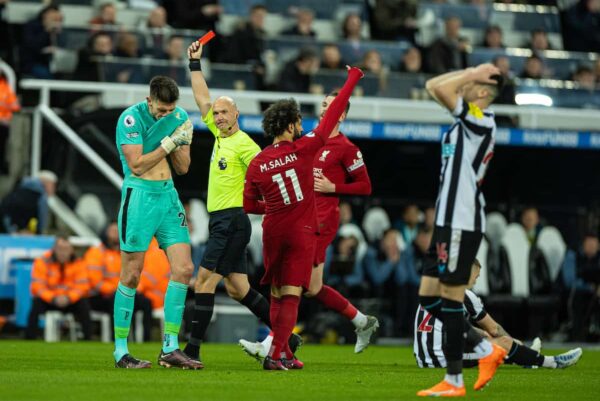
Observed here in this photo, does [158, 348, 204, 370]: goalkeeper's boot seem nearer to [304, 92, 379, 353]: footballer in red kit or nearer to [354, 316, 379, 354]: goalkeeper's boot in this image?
[304, 92, 379, 353]: footballer in red kit

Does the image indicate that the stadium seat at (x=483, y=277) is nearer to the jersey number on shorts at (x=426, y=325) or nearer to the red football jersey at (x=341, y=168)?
the red football jersey at (x=341, y=168)

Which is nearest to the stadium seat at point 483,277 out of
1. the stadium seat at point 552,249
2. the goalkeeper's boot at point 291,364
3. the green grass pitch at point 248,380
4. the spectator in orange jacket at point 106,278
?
the stadium seat at point 552,249

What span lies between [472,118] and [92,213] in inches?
428

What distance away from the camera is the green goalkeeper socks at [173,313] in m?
10.3

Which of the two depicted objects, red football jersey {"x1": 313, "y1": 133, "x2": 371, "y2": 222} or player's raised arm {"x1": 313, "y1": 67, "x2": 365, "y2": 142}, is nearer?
player's raised arm {"x1": 313, "y1": 67, "x2": 365, "y2": 142}

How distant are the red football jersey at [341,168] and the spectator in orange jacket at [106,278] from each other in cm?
546

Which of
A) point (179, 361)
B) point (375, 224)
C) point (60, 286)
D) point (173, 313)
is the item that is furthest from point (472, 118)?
point (375, 224)

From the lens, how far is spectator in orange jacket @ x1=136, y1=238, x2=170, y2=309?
56.6 ft

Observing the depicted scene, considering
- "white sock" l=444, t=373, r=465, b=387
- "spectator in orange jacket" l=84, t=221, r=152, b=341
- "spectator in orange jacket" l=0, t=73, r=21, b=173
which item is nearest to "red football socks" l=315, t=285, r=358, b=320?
"white sock" l=444, t=373, r=465, b=387

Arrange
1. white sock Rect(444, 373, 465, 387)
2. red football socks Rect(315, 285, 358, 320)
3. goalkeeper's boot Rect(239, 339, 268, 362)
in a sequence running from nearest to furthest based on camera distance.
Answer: white sock Rect(444, 373, 465, 387) → goalkeeper's boot Rect(239, 339, 268, 362) → red football socks Rect(315, 285, 358, 320)

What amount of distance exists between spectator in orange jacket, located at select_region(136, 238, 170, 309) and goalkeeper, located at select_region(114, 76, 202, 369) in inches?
270

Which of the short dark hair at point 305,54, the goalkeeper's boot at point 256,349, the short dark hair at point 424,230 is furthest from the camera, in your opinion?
the short dark hair at point 305,54

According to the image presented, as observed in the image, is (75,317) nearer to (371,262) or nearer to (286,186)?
(371,262)

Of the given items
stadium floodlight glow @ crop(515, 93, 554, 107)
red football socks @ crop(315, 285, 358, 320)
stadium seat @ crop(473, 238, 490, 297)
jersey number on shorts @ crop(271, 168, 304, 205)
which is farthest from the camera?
stadium floodlight glow @ crop(515, 93, 554, 107)
